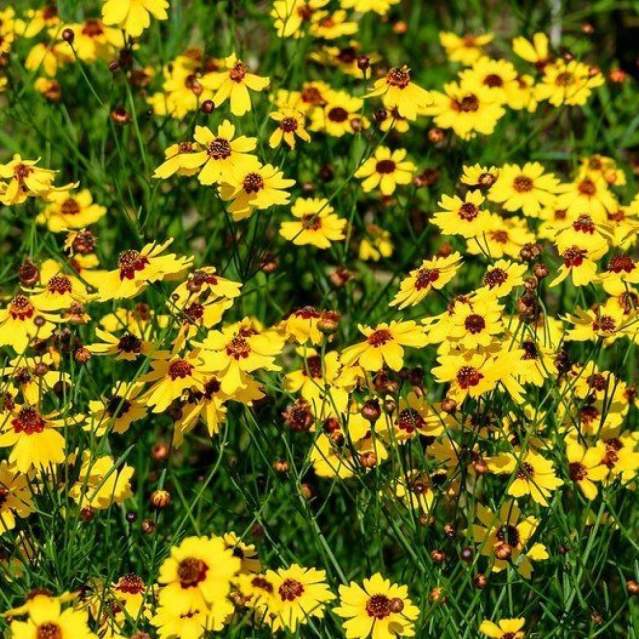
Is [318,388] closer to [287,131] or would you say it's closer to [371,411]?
[371,411]

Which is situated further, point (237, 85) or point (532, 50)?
point (532, 50)

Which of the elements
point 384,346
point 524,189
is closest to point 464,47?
point 524,189

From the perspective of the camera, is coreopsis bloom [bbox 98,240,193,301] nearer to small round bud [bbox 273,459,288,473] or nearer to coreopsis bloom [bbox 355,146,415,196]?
small round bud [bbox 273,459,288,473]

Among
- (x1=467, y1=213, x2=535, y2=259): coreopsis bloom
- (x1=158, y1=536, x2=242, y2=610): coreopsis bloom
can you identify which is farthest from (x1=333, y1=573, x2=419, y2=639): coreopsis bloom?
(x1=467, y1=213, x2=535, y2=259): coreopsis bloom

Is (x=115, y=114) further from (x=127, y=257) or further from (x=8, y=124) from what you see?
(x=8, y=124)

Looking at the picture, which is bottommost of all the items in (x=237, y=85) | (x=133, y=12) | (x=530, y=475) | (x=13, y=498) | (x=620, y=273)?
(x=530, y=475)

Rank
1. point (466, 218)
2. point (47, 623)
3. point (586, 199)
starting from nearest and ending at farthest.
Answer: point (47, 623) < point (466, 218) < point (586, 199)

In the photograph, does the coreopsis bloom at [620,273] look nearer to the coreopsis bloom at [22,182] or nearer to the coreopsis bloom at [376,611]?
the coreopsis bloom at [376,611]
